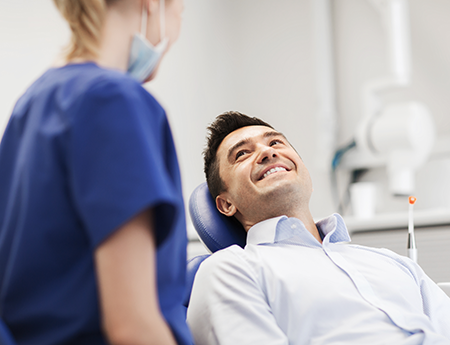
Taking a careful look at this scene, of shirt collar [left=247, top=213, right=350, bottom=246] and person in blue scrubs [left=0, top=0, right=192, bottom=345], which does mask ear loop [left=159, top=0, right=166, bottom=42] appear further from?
shirt collar [left=247, top=213, right=350, bottom=246]

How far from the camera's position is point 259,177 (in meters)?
1.45

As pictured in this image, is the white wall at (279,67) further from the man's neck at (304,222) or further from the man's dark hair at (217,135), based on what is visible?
the man's neck at (304,222)

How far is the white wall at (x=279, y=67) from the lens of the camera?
2.66m

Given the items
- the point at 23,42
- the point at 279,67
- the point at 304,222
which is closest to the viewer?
the point at 304,222

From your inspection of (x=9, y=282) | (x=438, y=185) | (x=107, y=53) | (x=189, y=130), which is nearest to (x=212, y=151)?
(x=107, y=53)

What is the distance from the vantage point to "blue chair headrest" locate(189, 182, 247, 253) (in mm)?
1444

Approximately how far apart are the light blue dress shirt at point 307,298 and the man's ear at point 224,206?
0.17 meters

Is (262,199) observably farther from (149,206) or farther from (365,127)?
(365,127)

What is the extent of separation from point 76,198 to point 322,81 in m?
2.45

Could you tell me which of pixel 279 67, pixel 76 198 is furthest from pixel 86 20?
pixel 279 67

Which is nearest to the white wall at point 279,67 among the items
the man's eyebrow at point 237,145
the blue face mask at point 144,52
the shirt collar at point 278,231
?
the man's eyebrow at point 237,145

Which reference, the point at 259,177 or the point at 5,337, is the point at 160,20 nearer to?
the point at 5,337

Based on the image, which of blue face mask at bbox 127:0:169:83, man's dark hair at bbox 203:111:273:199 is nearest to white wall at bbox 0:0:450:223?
man's dark hair at bbox 203:111:273:199

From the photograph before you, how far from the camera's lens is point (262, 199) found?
56.2 inches
